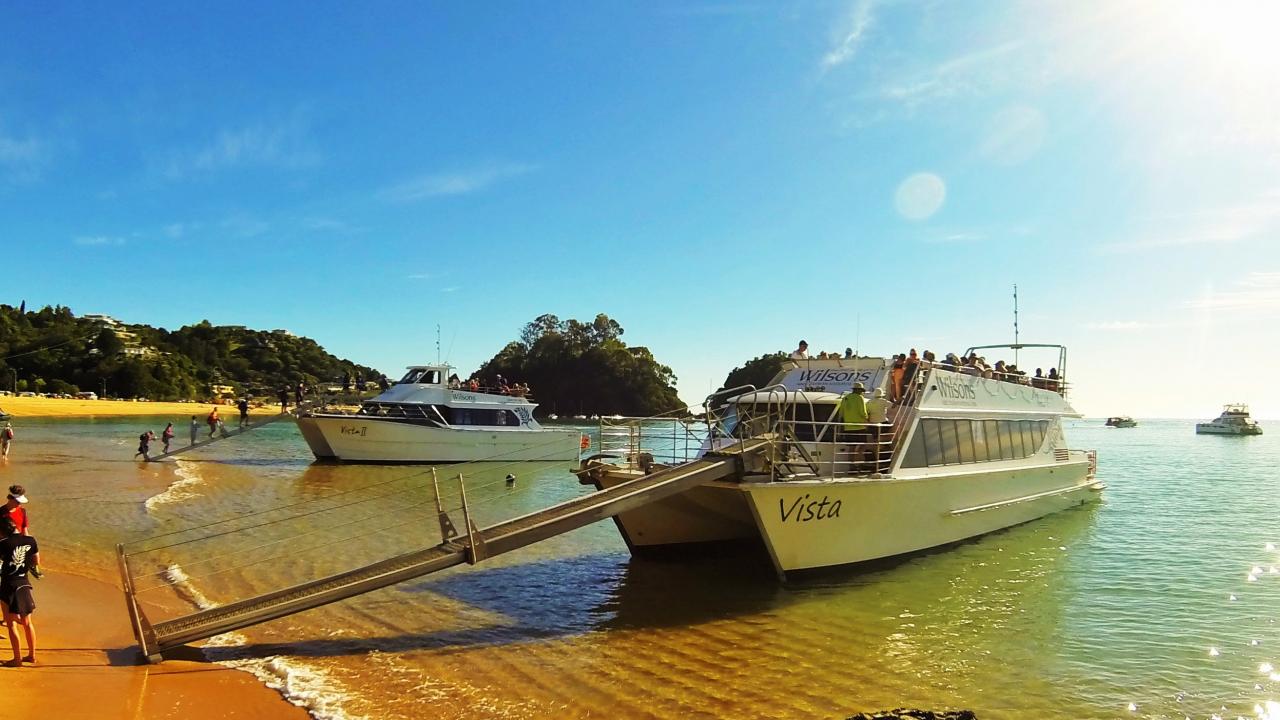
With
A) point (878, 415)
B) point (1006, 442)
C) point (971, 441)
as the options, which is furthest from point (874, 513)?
point (1006, 442)

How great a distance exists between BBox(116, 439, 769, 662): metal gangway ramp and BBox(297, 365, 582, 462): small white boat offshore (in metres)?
20.6

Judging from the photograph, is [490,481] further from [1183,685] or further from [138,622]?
[1183,685]

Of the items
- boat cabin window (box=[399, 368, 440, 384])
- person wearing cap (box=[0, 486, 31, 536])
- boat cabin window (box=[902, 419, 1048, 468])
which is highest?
boat cabin window (box=[399, 368, 440, 384])

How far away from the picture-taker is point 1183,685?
8.01m

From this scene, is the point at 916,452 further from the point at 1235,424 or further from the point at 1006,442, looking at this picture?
the point at 1235,424

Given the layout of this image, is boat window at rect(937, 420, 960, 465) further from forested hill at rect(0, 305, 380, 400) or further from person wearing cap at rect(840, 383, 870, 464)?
forested hill at rect(0, 305, 380, 400)

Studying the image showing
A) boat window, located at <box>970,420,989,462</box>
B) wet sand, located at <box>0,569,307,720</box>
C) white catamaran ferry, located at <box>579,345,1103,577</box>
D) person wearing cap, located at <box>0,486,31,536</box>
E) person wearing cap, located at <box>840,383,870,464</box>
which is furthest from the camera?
boat window, located at <box>970,420,989,462</box>

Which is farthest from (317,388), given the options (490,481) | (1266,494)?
(1266,494)

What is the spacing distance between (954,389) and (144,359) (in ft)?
360

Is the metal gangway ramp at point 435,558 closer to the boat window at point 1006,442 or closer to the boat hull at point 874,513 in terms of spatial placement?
the boat hull at point 874,513

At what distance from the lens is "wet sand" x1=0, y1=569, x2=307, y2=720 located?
613 cm

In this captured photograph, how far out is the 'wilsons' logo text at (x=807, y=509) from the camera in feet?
34.9

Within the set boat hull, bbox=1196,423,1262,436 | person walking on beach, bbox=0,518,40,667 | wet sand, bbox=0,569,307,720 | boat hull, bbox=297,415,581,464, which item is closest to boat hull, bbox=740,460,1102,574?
wet sand, bbox=0,569,307,720

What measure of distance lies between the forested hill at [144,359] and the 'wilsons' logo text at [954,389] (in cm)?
7636
